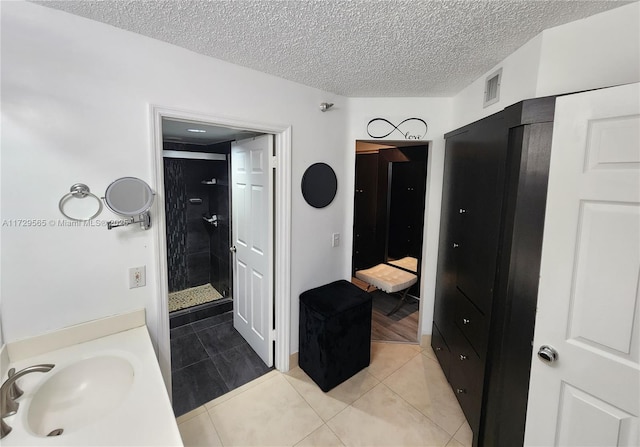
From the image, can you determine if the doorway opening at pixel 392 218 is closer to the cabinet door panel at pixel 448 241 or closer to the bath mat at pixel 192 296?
the cabinet door panel at pixel 448 241

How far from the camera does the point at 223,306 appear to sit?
3361 millimetres

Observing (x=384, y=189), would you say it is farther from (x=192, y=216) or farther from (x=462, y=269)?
(x=192, y=216)

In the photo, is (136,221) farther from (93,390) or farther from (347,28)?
(347,28)

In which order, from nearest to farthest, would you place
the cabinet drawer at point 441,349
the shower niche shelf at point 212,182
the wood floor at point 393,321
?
the cabinet drawer at point 441,349 → the wood floor at point 393,321 → the shower niche shelf at point 212,182

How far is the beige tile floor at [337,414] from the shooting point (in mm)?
1788

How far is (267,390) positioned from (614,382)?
203 centimetres

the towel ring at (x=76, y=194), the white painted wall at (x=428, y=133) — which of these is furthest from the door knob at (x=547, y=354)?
the towel ring at (x=76, y=194)

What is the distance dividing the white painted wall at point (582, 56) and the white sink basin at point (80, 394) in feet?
7.85

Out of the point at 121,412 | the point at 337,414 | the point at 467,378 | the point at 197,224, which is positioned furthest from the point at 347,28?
the point at 197,224

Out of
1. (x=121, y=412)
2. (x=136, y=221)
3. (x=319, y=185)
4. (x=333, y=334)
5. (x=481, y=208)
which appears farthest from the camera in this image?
(x=319, y=185)

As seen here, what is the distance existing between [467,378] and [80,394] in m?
2.17

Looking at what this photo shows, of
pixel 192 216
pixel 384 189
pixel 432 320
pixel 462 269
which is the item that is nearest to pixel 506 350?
pixel 462 269

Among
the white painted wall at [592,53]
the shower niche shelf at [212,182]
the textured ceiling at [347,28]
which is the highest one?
the textured ceiling at [347,28]

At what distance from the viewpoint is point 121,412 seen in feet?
3.13
